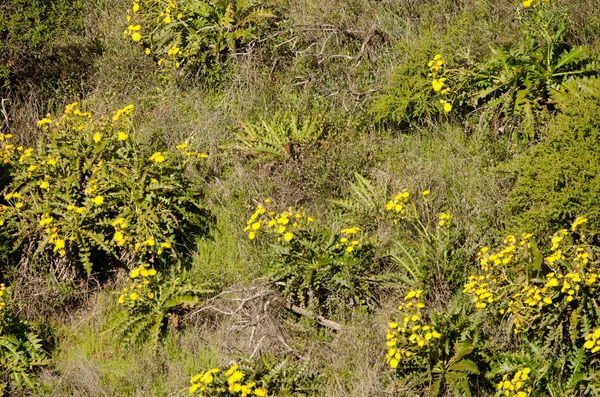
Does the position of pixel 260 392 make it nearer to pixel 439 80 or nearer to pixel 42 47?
pixel 439 80

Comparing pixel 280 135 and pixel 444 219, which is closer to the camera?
pixel 444 219

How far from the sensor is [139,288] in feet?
23.1

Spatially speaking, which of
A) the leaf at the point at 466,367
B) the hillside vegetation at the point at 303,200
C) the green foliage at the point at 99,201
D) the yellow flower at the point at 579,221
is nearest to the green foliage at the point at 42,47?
the hillside vegetation at the point at 303,200

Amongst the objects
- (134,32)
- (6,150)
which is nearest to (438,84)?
(134,32)

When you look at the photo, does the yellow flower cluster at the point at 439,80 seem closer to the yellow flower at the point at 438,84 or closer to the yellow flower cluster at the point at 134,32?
the yellow flower at the point at 438,84

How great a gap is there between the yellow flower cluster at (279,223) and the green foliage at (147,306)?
1.79 feet

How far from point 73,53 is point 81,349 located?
3059mm

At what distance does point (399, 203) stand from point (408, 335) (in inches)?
43.1

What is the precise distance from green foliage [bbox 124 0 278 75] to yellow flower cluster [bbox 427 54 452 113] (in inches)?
67.8

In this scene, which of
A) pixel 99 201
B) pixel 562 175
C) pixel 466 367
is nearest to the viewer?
pixel 466 367

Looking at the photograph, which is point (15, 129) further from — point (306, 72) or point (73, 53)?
point (306, 72)

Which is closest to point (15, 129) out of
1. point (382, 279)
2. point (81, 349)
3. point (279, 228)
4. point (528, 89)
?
point (81, 349)

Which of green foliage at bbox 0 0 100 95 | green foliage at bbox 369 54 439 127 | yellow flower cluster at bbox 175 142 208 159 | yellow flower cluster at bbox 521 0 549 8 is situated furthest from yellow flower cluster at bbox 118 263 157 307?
yellow flower cluster at bbox 521 0 549 8

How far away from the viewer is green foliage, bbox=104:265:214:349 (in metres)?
6.96
